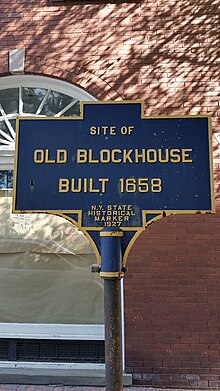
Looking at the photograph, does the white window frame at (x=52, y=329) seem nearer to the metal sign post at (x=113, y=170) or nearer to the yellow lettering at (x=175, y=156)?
the metal sign post at (x=113, y=170)

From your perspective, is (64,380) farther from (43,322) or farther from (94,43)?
(94,43)

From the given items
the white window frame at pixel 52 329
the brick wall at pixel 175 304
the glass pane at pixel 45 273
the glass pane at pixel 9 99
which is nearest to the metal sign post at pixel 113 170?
the brick wall at pixel 175 304

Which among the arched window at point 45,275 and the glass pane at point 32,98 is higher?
the glass pane at point 32,98

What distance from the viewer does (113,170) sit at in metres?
2.71

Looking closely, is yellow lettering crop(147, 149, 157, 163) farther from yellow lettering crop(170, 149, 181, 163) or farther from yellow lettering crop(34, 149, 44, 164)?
yellow lettering crop(34, 149, 44, 164)

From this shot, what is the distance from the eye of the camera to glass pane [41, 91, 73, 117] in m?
5.11

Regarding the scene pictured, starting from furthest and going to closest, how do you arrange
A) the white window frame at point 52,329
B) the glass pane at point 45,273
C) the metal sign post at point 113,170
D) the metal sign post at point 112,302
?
the glass pane at point 45,273 < the white window frame at point 52,329 < the metal sign post at point 113,170 < the metal sign post at point 112,302

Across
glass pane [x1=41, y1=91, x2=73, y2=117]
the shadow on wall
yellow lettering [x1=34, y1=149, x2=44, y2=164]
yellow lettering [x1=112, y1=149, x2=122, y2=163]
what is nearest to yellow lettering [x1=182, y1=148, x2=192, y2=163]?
yellow lettering [x1=112, y1=149, x2=122, y2=163]

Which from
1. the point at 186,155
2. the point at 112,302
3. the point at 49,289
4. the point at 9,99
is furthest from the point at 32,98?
the point at 112,302

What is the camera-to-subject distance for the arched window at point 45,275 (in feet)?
15.6

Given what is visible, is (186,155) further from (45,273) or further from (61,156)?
(45,273)

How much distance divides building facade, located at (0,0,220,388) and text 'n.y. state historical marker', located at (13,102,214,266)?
6.59ft

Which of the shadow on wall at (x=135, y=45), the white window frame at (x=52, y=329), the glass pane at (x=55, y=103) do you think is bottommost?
the white window frame at (x=52, y=329)

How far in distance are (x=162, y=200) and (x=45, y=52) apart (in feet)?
10.6
